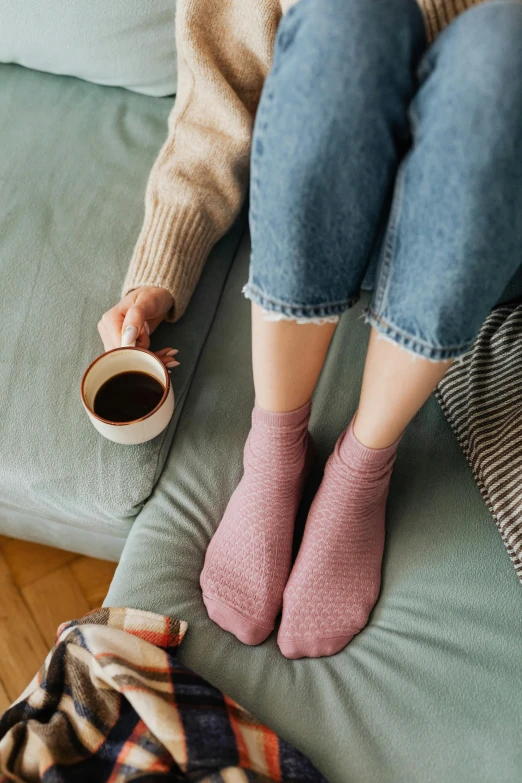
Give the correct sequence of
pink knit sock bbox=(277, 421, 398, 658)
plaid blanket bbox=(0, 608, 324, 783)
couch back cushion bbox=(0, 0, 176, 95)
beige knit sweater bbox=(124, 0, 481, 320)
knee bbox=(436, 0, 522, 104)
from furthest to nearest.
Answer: couch back cushion bbox=(0, 0, 176, 95) → beige knit sweater bbox=(124, 0, 481, 320) → pink knit sock bbox=(277, 421, 398, 658) → plaid blanket bbox=(0, 608, 324, 783) → knee bbox=(436, 0, 522, 104)

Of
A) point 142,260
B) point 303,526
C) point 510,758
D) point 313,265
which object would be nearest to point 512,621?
point 510,758

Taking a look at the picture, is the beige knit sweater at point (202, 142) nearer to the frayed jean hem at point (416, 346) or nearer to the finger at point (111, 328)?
the finger at point (111, 328)

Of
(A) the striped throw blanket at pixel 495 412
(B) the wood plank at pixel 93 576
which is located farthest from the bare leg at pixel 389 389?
(B) the wood plank at pixel 93 576

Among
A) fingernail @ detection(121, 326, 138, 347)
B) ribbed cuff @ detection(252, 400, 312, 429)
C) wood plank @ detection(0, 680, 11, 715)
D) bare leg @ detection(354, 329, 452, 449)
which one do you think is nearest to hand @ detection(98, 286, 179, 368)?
fingernail @ detection(121, 326, 138, 347)

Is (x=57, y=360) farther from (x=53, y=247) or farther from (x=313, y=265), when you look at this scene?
(x=313, y=265)

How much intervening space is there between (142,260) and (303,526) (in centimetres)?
37

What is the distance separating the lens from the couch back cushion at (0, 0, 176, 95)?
832mm

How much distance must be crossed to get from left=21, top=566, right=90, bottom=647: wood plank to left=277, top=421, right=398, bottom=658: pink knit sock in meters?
0.42

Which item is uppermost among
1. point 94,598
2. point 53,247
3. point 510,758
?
point 53,247

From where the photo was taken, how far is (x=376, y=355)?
530 millimetres

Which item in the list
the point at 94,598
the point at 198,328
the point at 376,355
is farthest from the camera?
the point at 94,598

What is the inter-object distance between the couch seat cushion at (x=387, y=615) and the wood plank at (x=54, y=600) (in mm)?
303

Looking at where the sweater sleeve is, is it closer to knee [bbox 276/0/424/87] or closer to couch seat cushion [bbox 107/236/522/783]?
couch seat cushion [bbox 107/236/522/783]

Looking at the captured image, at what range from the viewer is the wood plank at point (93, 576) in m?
0.91
